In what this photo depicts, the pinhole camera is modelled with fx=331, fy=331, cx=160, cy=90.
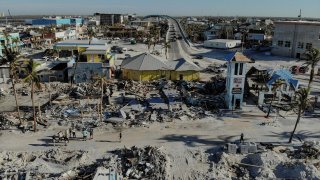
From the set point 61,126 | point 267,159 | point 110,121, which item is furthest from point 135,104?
point 267,159

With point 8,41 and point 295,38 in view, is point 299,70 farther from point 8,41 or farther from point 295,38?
point 8,41

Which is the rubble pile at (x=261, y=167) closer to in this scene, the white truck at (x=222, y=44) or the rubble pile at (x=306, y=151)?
the rubble pile at (x=306, y=151)

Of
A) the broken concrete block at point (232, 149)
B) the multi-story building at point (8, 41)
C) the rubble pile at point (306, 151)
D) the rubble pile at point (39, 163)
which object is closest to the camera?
the rubble pile at point (39, 163)

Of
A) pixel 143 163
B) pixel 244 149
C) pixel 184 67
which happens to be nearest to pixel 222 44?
pixel 184 67

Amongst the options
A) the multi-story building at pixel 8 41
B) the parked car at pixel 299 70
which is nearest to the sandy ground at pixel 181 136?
the parked car at pixel 299 70

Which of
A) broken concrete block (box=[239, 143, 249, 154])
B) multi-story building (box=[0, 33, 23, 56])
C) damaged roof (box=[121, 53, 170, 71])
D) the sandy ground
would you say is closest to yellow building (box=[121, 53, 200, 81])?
damaged roof (box=[121, 53, 170, 71])

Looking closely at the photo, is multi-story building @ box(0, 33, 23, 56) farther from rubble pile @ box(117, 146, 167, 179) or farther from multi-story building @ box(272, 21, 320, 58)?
multi-story building @ box(272, 21, 320, 58)

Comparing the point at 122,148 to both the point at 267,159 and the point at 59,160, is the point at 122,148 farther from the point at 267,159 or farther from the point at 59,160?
the point at 267,159
